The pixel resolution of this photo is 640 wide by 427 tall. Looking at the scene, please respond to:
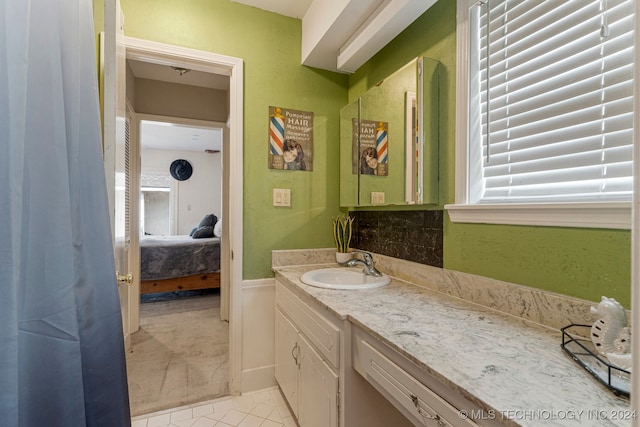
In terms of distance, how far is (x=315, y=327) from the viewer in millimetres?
1331

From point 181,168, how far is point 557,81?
23.2 feet

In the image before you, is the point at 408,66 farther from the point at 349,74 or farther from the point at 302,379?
the point at 302,379

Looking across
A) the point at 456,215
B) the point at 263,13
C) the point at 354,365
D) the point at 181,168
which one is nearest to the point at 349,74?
the point at 263,13

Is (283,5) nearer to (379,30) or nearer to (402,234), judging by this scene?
(379,30)

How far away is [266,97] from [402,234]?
1.30m

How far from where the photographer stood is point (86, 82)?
0.83 m

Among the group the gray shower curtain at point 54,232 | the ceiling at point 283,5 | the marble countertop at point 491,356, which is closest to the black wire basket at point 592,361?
the marble countertop at point 491,356

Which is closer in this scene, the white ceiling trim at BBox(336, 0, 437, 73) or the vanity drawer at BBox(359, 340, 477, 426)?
the vanity drawer at BBox(359, 340, 477, 426)

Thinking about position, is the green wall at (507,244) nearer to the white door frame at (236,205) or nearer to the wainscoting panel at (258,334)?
the white door frame at (236,205)

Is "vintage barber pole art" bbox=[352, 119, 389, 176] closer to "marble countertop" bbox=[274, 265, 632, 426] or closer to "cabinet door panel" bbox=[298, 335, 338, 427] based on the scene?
"marble countertop" bbox=[274, 265, 632, 426]

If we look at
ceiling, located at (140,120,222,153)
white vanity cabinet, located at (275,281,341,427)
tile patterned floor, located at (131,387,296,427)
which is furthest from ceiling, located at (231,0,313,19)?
ceiling, located at (140,120,222,153)

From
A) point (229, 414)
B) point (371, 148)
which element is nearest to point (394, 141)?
point (371, 148)

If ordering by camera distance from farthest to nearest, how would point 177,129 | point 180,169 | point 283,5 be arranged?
point 180,169 < point 177,129 < point 283,5

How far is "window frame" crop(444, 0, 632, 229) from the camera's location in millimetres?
847
